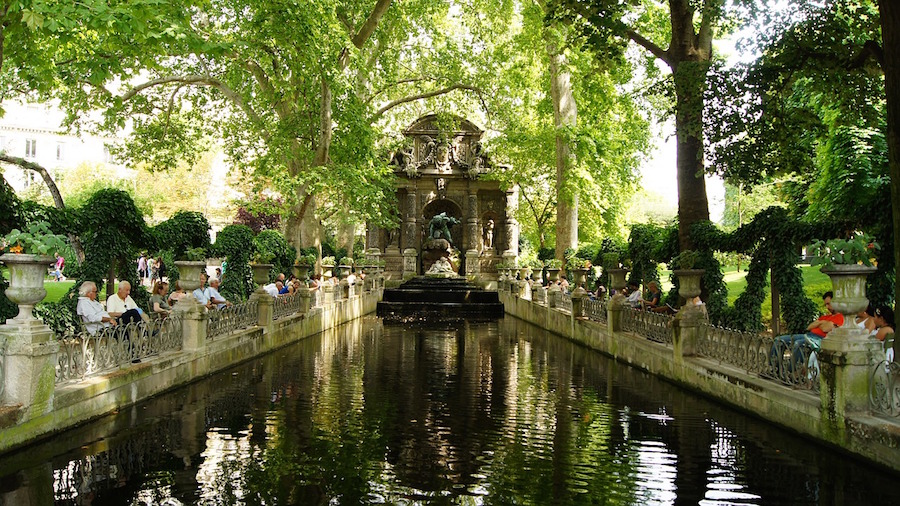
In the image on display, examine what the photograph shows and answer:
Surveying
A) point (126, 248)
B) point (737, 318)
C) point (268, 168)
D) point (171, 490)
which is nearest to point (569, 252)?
point (268, 168)

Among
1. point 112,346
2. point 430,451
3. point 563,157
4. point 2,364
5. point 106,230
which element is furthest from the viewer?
point 563,157

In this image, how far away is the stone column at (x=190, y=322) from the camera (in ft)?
39.2

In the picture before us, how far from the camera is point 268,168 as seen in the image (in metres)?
26.0

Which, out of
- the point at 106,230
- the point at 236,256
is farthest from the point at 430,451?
the point at 236,256

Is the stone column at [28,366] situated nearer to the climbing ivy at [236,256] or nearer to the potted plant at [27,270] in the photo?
the potted plant at [27,270]

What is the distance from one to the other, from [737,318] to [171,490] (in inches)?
431

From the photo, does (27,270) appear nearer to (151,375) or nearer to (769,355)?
(151,375)

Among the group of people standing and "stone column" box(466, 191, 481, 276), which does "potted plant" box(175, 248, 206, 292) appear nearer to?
the group of people standing

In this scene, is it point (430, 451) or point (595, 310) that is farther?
point (595, 310)

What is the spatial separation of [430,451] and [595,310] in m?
11.2

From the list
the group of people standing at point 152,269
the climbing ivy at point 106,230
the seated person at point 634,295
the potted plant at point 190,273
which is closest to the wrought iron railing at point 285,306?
the climbing ivy at point 106,230

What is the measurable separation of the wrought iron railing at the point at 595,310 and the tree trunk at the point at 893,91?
28.3ft

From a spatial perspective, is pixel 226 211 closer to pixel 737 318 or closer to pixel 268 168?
pixel 268 168

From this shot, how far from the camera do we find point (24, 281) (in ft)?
25.9
